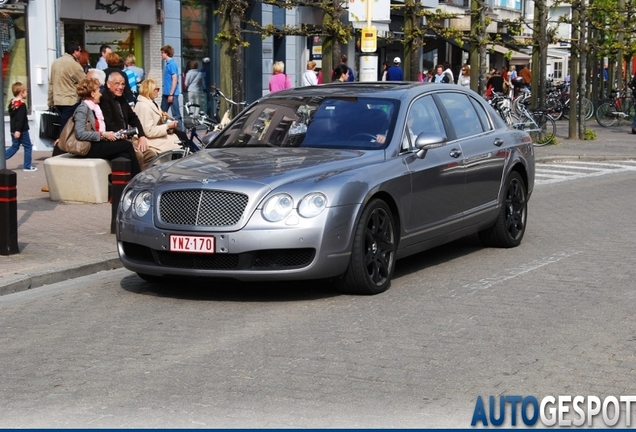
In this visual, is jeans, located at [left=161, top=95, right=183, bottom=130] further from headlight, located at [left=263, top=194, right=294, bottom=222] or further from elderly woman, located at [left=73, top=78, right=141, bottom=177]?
headlight, located at [left=263, top=194, right=294, bottom=222]

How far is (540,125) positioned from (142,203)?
65.7ft

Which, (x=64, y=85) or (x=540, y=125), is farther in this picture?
(x=540, y=125)

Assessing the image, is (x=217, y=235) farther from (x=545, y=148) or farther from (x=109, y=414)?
(x=545, y=148)

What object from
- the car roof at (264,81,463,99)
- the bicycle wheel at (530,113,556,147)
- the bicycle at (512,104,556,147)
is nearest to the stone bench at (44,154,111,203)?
the car roof at (264,81,463,99)

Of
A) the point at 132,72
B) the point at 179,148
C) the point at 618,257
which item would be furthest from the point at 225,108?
the point at 618,257

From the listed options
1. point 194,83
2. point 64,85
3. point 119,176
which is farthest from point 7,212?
point 194,83

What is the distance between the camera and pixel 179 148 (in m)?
15.1

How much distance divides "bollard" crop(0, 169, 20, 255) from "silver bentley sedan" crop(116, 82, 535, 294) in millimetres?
1819

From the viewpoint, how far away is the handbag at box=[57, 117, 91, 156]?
14.3 meters

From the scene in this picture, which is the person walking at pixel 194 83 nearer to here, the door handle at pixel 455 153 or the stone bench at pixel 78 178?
the stone bench at pixel 78 178
